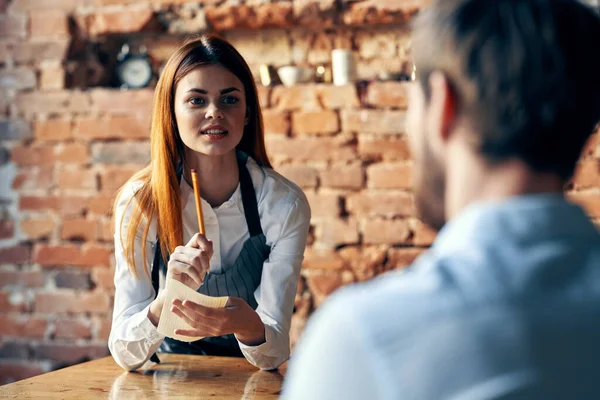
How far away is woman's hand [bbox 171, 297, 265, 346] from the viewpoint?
1.44 metres

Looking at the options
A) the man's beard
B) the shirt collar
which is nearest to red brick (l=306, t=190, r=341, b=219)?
the man's beard

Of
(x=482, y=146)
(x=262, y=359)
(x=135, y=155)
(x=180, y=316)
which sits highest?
(x=482, y=146)

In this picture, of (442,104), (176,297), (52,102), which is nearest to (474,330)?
(442,104)

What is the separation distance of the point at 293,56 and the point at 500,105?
2.08 metres

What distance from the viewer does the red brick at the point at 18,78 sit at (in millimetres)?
2723

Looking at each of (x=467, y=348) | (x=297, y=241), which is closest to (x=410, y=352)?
(x=467, y=348)

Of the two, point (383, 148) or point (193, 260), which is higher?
point (383, 148)

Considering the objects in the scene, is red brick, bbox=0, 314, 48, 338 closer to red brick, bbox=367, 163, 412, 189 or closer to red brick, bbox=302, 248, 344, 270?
red brick, bbox=302, 248, 344, 270

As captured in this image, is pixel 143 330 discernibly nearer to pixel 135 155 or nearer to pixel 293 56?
pixel 135 155

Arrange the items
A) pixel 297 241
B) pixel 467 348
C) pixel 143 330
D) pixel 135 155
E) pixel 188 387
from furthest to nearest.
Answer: pixel 135 155 → pixel 297 241 → pixel 143 330 → pixel 188 387 → pixel 467 348

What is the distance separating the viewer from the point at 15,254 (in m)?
2.74

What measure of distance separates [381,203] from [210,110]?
89 centimetres

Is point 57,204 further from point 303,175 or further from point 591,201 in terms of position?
point 591,201

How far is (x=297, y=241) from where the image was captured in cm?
176
